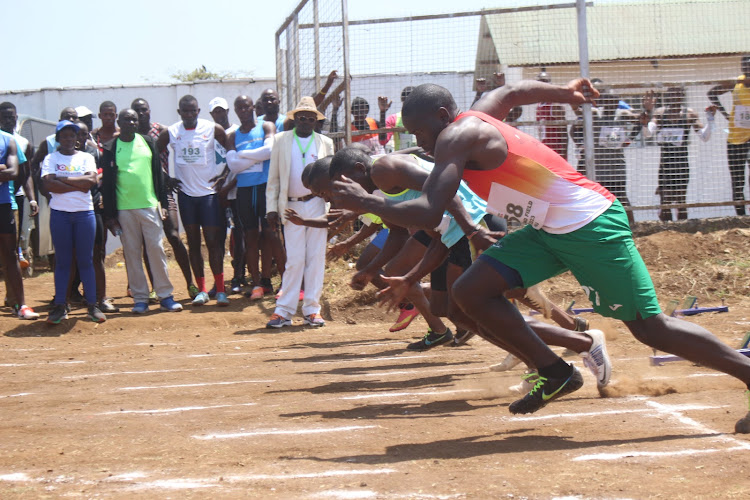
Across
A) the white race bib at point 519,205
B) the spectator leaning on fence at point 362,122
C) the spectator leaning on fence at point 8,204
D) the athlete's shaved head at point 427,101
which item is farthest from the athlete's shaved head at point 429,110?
the spectator leaning on fence at point 362,122

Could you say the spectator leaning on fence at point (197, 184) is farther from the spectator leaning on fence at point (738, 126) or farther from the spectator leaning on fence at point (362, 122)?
the spectator leaning on fence at point (738, 126)

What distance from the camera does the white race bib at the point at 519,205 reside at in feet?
15.4

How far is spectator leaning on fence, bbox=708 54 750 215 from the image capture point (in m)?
11.6

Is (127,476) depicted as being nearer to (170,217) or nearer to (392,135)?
(170,217)

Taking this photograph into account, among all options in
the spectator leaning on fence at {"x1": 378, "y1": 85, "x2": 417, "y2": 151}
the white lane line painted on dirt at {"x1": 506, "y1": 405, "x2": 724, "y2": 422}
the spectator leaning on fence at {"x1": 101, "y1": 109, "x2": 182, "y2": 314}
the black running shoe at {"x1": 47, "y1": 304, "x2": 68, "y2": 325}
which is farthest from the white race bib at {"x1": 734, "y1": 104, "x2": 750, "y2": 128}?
the black running shoe at {"x1": 47, "y1": 304, "x2": 68, "y2": 325}

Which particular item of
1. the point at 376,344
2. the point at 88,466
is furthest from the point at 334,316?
the point at 88,466

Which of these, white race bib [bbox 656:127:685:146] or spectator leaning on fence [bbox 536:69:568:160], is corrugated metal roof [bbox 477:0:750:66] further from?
white race bib [bbox 656:127:685:146]

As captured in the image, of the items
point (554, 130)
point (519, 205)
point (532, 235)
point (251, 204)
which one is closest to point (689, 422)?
point (532, 235)

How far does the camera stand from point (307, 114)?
988cm

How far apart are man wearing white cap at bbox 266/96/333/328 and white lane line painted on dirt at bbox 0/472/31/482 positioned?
19.6 feet

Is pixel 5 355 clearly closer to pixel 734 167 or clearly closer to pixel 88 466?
pixel 88 466

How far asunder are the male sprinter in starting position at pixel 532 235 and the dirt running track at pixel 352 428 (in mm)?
451

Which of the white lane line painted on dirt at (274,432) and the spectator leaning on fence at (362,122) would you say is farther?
the spectator leaning on fence at (362,122)

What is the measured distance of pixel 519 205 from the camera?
187 inches
